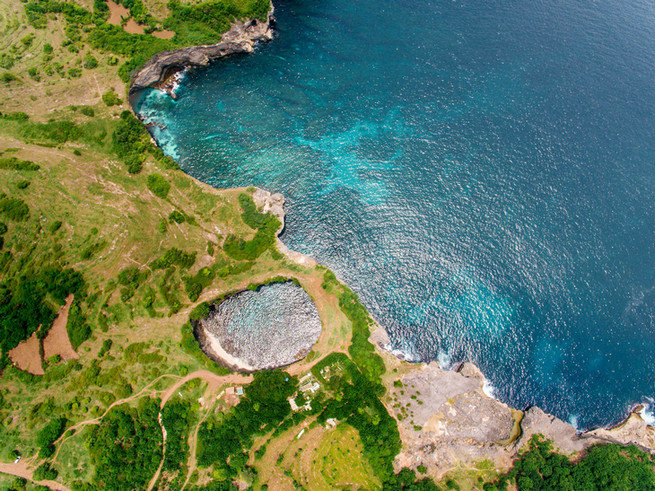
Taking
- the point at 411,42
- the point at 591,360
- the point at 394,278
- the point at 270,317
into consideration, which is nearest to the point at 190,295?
the point at 270,317

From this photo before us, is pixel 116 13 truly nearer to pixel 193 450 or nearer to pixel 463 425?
pixel 193 450

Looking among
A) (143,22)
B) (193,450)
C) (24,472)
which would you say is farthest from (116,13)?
(193,450)

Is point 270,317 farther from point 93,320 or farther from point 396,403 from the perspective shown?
point 93,320

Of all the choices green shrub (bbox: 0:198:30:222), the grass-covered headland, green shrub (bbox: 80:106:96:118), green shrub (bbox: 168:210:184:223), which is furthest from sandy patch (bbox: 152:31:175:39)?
green shrub (bbox: 0:198:30:222)

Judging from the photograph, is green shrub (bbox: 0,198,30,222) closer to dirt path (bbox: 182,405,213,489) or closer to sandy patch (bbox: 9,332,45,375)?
sandy patch (bbox: 9,332,45,375)

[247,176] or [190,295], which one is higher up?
[247,176]

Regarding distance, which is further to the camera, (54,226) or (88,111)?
(88,111)
